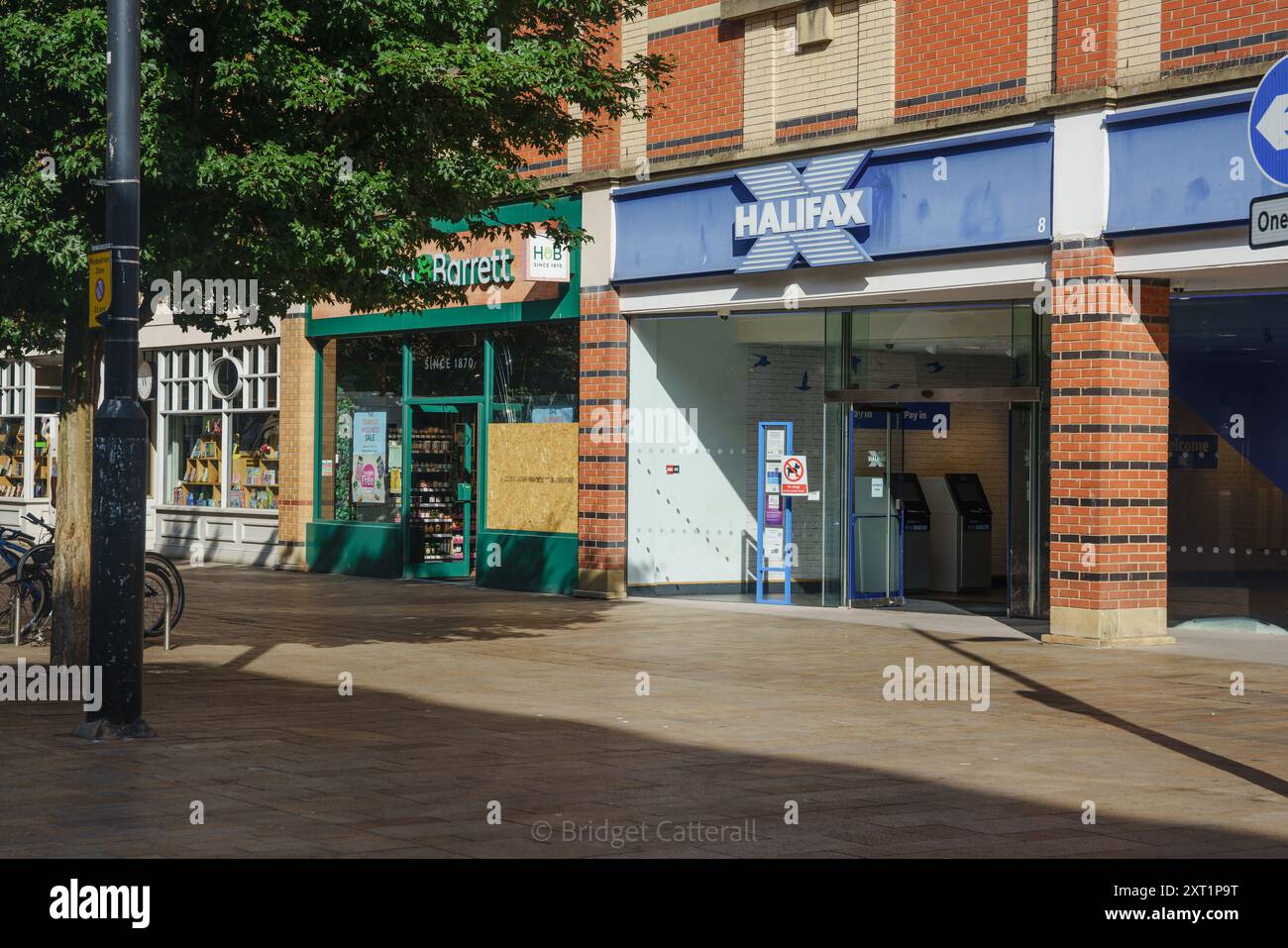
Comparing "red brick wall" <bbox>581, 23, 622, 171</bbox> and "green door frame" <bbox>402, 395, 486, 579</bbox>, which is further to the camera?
"green door frame" <bbox>402, 395, 486, 579</bbox>

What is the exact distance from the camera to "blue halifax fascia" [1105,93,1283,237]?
544 inches

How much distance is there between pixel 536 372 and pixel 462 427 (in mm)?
2002

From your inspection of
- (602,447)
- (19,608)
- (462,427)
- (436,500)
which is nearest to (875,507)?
(602,447)

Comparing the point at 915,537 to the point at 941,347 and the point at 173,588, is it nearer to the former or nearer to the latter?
the point at 941,347

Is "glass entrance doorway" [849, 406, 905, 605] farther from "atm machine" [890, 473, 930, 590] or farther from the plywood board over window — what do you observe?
the plywood board over window

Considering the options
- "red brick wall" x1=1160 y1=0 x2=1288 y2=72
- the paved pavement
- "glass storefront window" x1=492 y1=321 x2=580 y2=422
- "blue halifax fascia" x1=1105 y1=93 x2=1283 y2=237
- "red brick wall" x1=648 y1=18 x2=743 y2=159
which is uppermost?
"red brick wall" x1=648 y1=18 x2=743 y2=159

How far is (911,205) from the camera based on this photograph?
1647 centimetres

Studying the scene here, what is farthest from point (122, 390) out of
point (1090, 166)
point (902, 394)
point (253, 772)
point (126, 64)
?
point (902, 394)

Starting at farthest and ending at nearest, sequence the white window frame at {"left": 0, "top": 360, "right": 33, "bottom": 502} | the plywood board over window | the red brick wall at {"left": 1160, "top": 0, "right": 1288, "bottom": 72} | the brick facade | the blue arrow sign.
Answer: the white window frame at {"left": 0, "top": 360, "right": 33, "bottom": 502}, the plywood board over window, the brick facade, the red brick wall at {"left": 1160, "top": 0, "right": 1288, "bottom": 72}, the blue arrow sign

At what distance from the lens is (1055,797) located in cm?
801

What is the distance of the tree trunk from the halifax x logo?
25.7 feet

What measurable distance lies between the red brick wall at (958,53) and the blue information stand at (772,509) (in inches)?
166

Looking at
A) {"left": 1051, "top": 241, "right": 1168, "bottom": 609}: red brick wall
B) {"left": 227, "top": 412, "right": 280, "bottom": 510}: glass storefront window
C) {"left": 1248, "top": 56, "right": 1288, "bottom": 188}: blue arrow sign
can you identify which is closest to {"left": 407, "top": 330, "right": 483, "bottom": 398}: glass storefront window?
{"left": 227, "top": 412, "right": 280, "bottom": 510}: glass storefront window

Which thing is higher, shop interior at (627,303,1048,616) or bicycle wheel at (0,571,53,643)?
shop interior at (627,303,1048,616)
